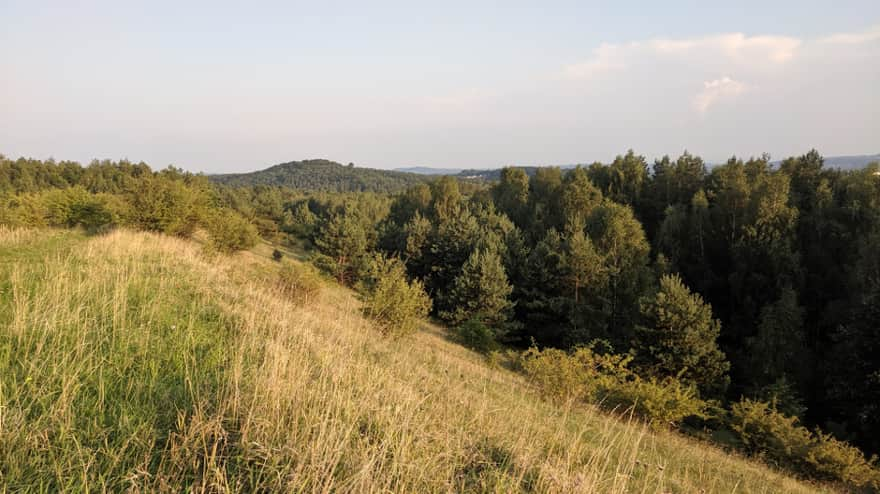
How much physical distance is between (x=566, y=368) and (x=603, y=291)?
17.9 metres

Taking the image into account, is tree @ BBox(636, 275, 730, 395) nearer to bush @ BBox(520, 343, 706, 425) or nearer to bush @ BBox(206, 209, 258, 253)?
bush @ BBox(520, 343, 706, 425)

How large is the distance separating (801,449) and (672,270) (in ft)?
61.0

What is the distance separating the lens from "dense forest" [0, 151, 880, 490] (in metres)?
18.5

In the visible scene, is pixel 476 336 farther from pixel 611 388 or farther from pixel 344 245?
pixel 344 245

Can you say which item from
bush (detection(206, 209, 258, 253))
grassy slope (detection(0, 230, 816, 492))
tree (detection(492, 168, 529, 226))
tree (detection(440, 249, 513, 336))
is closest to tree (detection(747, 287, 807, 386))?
tree (detection(440, 249, 513, 336))

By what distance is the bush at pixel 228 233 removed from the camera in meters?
23.4

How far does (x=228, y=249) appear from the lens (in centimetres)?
2441

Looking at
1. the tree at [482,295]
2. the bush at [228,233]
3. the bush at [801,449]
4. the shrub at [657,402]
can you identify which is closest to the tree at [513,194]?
the tree at [482,295]

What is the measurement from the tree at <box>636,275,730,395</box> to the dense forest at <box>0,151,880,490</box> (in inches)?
3.3

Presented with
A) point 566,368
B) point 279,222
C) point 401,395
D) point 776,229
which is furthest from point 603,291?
point 279,222

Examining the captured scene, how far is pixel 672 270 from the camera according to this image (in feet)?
96.8

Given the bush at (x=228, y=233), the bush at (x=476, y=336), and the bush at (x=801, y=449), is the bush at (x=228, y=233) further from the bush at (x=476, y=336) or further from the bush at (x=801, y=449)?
the bush at (x=801, y=449)

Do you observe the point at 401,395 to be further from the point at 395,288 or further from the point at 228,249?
the point at 228,249

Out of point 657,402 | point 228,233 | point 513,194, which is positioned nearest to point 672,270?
point 657,402
